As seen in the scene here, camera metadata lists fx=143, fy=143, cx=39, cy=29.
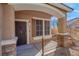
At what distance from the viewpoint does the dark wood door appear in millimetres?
3303

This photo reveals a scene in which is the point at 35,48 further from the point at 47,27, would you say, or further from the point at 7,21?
the point at 7,21

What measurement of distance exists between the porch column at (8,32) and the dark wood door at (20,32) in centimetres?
34

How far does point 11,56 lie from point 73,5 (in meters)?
1.63

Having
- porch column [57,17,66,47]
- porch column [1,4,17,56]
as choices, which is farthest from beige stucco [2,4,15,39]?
porch column [57,17,66,47]

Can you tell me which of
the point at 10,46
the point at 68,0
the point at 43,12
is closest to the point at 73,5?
the point at 68,0

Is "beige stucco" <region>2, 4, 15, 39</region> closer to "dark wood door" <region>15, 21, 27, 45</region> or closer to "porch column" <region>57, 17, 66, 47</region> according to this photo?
"dark wood door" <region>15, 21, 27, 45</region>

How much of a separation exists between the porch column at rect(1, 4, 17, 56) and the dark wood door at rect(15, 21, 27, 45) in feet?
1.12

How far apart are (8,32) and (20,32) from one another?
54 cm

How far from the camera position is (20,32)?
11.1ft

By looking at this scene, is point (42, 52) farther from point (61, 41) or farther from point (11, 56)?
point (11, 56)

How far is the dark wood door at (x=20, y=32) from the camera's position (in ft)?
10.8

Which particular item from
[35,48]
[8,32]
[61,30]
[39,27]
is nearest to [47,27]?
[39,27]

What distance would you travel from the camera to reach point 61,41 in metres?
3.42

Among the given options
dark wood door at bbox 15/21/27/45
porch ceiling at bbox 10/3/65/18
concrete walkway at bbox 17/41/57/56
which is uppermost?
porch ceiling at bbox 10/3/65/18
